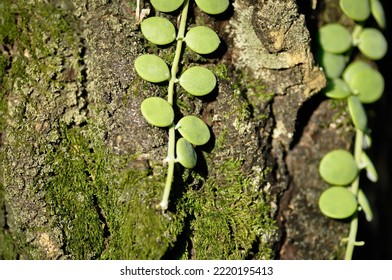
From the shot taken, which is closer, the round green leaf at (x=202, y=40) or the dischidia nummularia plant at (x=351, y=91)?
the round green leaf at (x=202, y=40)

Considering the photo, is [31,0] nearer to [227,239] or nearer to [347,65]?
[227,239]

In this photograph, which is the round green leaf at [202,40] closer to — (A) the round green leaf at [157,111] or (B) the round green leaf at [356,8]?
(A) the round green leaf at [157,111]

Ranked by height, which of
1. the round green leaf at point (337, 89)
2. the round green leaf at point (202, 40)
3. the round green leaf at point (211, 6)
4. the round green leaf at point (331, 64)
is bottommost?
the round green leaf at point (337, 89)

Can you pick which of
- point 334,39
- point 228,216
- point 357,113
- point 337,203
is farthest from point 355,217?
point 334,39

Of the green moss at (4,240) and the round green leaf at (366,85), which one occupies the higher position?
the round green leaf at (366,85)

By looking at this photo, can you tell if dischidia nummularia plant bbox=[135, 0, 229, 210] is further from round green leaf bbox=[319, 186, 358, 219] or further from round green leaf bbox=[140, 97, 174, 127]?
round green leaf bbox=[319, 186, 358, 219]

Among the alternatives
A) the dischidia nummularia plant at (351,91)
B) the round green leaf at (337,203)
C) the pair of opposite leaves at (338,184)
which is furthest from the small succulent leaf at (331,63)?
the round green leaf at (337,203)
